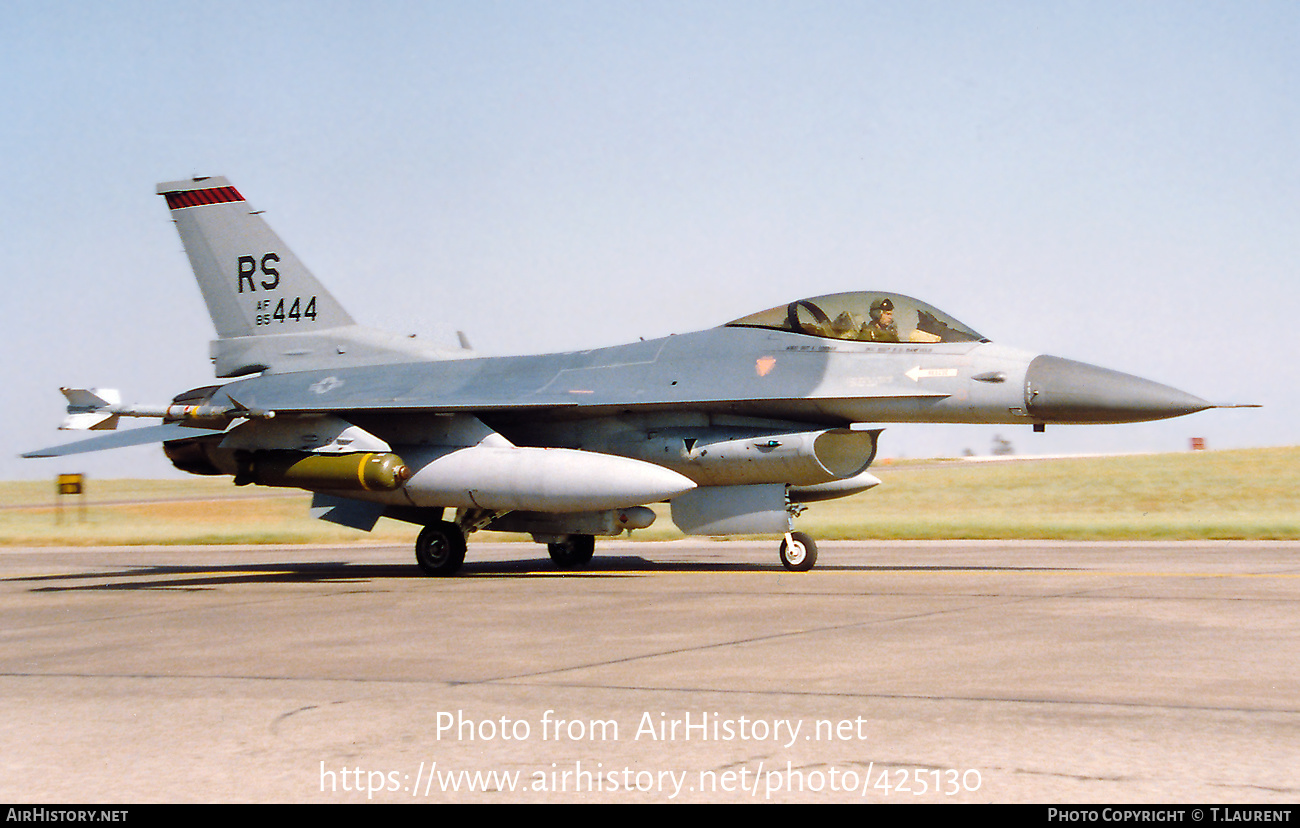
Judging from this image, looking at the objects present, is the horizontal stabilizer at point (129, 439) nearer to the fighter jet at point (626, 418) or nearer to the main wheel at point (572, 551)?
the fighter jet at point (626, 418)

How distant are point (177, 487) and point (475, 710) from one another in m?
63.7

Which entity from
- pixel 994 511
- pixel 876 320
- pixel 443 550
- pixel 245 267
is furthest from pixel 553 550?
pixel 994 511

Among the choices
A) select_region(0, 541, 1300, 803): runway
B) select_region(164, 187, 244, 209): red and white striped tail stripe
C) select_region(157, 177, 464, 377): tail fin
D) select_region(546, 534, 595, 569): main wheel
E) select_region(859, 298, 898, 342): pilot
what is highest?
select_region(164, 187, 244, 209): red and white striped tail stripe

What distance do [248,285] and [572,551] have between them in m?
6.37

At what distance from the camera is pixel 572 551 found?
16031mm

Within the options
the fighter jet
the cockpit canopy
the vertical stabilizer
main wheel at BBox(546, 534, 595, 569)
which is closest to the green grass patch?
main wheel at BBox(546, 534, 595, 569)

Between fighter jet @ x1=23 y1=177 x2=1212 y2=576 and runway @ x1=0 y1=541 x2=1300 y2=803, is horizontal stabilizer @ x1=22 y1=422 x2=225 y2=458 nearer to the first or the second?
fighter jet @ x1=23 y1=177 x2=1212 y2=576

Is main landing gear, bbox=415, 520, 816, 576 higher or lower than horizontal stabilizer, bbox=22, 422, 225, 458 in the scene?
lower

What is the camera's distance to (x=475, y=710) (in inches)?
226

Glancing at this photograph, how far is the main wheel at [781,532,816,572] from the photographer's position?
1367 cm

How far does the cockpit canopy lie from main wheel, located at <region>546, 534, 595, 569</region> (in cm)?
429

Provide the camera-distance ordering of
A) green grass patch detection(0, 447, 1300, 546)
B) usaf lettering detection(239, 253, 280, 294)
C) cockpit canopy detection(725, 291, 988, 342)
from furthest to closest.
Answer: green grass patch detection(0, 447, 1300, 546) → usaf lettering detection(239, 253, 280, 294) → cockpit canopy detection(725, 291, 988, 342)

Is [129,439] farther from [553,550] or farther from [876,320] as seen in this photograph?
[876,320]

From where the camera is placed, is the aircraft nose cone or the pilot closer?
the aircraft nose cone
